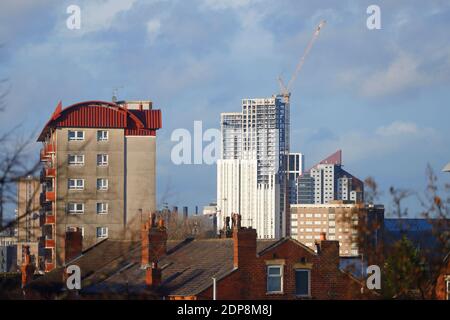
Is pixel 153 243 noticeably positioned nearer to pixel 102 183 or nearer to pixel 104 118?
pixel 102 183

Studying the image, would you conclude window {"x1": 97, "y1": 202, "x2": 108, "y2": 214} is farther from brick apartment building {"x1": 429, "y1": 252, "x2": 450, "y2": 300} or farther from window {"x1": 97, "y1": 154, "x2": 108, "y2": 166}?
brick apartment building {"x1": 429, "y1": 252, "x2": 450, "y2": 300}

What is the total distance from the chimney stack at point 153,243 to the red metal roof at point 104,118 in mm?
63510

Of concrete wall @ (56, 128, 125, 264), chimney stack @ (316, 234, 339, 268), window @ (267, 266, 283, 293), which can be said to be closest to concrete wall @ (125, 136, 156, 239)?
concrete wall @ (56, 128, 125, 264)

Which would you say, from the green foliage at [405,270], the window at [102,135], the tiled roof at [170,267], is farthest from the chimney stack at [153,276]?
the window at [102,135]

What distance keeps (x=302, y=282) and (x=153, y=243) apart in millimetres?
6916

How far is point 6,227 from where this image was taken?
65.8ft

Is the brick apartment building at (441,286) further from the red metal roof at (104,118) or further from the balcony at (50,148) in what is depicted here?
the red metal roof at (104,118)

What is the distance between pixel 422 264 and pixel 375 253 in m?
1.91

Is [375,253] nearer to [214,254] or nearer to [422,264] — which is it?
[422,264]

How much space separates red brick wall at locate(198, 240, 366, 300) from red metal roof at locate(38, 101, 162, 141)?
68228mm

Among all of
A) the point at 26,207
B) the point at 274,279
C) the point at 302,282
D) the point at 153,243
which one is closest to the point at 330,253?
the point at 302,282

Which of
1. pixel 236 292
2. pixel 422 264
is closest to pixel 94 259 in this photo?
pixel 236 292
